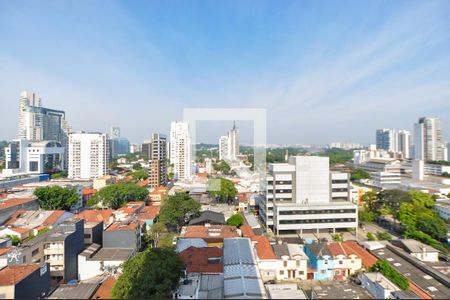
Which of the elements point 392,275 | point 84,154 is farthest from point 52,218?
point 84,154

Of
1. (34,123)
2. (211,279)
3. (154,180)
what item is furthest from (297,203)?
(34,123)

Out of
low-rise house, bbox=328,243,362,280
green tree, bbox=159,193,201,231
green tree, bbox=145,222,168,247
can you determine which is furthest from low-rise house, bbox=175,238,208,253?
low-rise house, bbox=328,243,362,280

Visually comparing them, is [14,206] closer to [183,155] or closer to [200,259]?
[200,259]

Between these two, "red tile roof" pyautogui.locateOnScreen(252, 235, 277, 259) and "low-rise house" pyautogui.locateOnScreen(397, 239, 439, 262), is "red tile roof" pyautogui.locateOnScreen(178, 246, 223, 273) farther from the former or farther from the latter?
"low-rise house" pyautogui.locateOnScreen(397, 239, 439, 262)

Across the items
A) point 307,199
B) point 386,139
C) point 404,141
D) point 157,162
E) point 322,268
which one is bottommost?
point 322,268

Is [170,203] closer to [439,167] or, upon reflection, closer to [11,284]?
[11,284]

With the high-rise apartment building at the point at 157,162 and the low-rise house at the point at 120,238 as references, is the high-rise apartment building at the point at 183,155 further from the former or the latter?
the low-rise house at the point at 120,238
